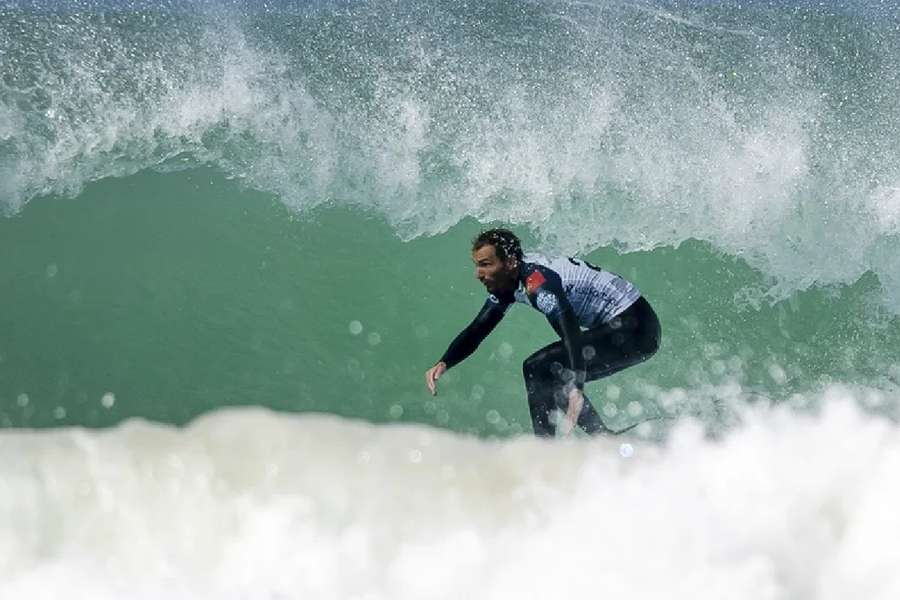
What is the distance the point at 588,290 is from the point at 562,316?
197mm

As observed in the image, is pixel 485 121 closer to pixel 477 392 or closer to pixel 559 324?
pixel 559 324

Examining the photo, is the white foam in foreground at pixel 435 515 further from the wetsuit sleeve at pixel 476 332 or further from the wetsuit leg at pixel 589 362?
the wetsuit sleeve at pixel 476 332

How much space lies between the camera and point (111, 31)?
5.35 meters

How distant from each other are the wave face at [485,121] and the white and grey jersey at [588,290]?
44 centimetres

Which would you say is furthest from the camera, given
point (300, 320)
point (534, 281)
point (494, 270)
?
point (300, 320)

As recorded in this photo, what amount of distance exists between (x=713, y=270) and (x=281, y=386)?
2.22 meters

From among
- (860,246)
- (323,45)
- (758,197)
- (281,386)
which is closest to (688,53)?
(758,197)

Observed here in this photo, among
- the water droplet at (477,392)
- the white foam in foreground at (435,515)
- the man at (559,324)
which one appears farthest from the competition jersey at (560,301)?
the white foam in foreground at (435,515)

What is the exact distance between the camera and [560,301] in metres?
4.57

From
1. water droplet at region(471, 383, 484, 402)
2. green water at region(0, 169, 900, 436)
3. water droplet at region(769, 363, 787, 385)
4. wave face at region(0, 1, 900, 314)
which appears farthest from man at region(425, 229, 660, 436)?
water droplet at region(769, 363, 787, 385)

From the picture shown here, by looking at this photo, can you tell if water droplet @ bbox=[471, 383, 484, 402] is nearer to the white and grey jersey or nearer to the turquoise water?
the turquoise water

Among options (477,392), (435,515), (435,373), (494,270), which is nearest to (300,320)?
(435,373)

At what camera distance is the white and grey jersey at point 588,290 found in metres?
4.62

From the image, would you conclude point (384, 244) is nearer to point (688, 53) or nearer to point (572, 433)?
point (572, 433)
